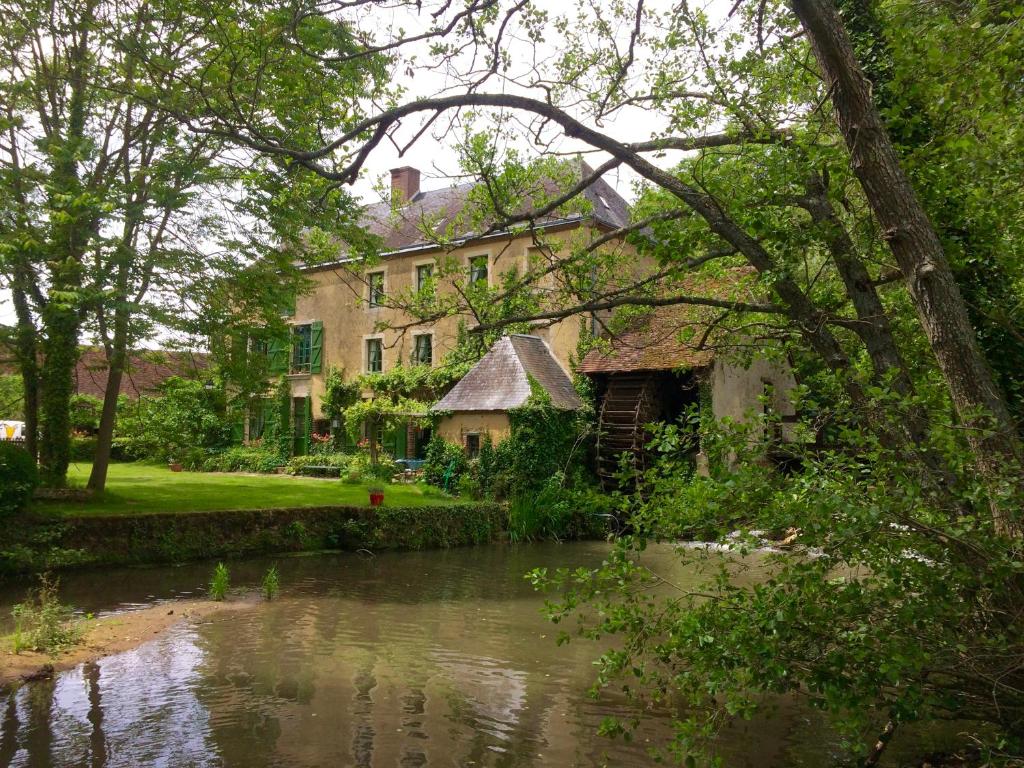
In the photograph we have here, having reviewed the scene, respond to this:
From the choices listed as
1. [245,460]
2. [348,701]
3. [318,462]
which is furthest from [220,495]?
[245,460]

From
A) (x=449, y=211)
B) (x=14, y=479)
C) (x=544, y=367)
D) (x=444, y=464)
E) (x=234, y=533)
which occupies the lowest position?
(x=234, y=533)

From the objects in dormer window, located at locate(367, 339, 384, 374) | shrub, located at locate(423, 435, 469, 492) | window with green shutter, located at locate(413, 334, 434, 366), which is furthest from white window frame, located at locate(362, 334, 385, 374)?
shrub, located at locate(423, 435, 469, 492)

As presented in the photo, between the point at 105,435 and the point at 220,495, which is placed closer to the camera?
the point at 105,435

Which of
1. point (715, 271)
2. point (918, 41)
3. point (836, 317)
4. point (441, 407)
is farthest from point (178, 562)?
point (918, 41)

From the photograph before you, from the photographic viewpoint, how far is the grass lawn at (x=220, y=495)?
13.6m

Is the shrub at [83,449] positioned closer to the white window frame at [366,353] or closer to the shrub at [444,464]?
the white window frame at [366,353]

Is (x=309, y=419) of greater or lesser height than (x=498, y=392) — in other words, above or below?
below

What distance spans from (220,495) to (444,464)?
232 inches

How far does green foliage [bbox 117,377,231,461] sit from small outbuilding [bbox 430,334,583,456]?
5.66 m

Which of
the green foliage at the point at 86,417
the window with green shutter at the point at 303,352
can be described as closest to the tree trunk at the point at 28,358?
the green foliage at the point at 86,417

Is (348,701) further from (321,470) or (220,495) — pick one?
(321,470)

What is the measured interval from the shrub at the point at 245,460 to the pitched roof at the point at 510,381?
8.92m

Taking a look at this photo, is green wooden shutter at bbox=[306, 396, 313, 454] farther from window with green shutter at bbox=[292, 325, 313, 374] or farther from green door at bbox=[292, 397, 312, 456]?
window with green shutter at bbox=[292, 325, 313, 374]

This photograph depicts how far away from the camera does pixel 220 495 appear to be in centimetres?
1603
